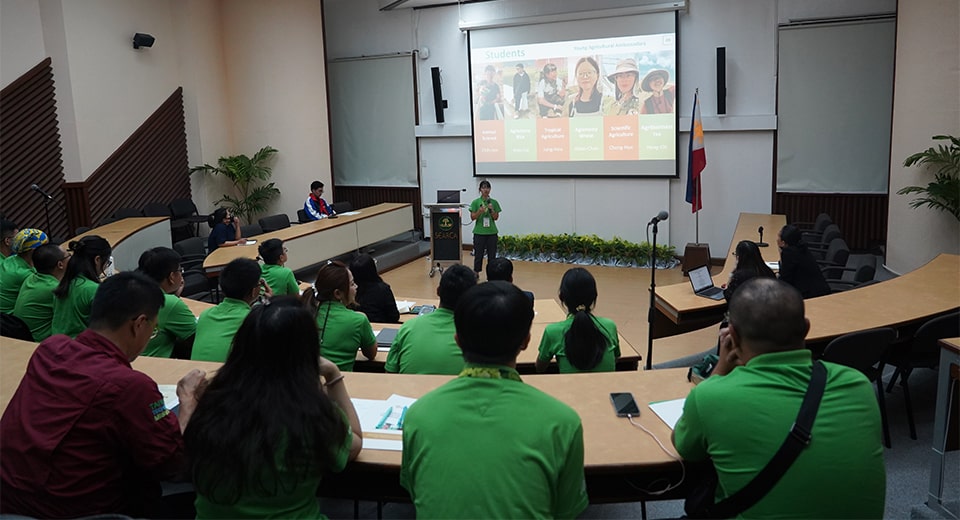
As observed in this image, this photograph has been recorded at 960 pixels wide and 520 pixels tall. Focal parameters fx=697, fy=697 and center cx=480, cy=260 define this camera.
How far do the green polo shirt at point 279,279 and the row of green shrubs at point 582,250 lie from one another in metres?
5.98

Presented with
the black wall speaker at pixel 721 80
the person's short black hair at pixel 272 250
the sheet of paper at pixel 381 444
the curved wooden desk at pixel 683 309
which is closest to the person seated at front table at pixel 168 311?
the person's short black hair at pixel 272 250

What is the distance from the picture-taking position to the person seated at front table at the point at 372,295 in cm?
452

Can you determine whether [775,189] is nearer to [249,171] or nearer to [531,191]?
[531,191]

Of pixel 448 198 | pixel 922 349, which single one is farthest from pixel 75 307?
pixel 448 198

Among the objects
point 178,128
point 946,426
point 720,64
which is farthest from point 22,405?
point 178,128

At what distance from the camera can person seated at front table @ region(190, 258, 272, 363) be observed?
3314 millimetres

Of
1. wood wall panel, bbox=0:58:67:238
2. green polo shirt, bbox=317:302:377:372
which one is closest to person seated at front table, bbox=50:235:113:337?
green polo shirt, bbox=317:302:377:372

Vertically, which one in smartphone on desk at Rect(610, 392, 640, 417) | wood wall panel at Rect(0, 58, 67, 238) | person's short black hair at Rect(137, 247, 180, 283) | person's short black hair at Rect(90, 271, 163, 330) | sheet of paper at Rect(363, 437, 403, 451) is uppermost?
wood wall panel at Rect(0, 58, 67, 238)

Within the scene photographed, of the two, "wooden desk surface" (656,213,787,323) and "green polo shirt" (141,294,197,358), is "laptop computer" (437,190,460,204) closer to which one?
"wooden desk surface" (656,213,787,323)

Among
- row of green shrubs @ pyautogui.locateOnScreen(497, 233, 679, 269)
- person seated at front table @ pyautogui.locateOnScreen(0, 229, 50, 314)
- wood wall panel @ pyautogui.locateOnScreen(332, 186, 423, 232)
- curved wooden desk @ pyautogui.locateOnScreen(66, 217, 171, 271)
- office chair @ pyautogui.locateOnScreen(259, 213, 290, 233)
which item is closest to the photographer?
person seated at front table @ pyautogui.locateOnScreen(0, 229, 50, 314)

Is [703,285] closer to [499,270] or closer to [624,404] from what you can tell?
[499,270]

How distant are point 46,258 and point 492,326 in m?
3.57

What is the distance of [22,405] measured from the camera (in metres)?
2.00

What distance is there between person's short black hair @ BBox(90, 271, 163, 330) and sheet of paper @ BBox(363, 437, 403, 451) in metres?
0.83
